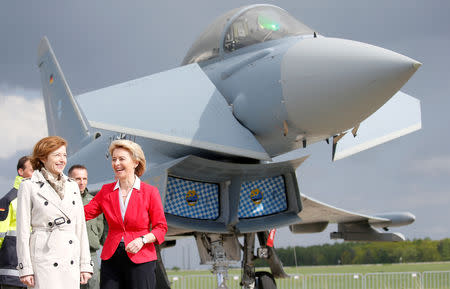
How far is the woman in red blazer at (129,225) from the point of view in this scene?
2795 mm

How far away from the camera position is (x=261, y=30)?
624 cm

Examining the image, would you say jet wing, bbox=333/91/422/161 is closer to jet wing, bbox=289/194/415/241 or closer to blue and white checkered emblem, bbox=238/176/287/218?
blue and white checkered emblem, bbox=238/176/287/218

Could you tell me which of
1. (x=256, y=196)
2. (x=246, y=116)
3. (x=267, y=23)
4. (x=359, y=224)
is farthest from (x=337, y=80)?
(x=359, y=224)

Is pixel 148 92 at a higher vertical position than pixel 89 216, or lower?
higher

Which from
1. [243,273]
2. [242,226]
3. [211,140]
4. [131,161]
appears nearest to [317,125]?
[211,140]

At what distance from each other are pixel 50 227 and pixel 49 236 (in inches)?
1.9

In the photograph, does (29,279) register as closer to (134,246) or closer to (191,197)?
(134,246)

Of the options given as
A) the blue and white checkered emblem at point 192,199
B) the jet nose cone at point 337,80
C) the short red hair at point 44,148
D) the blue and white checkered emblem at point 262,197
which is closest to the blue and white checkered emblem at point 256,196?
the blue and white checkered emblem at point 262,197

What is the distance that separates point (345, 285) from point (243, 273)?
8.45 metres

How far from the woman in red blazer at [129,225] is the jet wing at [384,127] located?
429 centimetres

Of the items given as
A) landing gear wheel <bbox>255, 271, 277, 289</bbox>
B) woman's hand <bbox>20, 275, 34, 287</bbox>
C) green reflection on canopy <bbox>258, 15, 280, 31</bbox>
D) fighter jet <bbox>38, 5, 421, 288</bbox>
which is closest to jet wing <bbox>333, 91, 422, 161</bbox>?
fighter jet <bbox>38, 5, 421, 288</bbox>

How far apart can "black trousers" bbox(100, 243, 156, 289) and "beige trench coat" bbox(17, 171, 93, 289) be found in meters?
0.15

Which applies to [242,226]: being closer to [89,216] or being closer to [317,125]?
[317,125]

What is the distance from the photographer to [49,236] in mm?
2764
